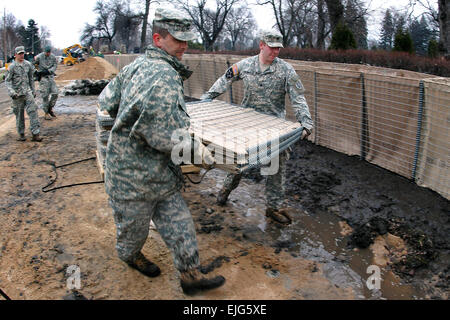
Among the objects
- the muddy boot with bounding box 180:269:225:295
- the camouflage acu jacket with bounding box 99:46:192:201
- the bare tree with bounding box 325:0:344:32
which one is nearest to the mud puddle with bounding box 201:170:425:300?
the muddy boot with bounding box 180:269:225:295

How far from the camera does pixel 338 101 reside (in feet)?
21.1

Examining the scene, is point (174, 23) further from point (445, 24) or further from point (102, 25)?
point (102, 25)

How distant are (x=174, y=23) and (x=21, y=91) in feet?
21.5

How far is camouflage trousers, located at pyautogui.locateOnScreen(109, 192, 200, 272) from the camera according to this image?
2891 mm

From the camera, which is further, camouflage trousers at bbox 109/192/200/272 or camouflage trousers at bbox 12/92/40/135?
camouflage trousers at bbox 12/92/40/135

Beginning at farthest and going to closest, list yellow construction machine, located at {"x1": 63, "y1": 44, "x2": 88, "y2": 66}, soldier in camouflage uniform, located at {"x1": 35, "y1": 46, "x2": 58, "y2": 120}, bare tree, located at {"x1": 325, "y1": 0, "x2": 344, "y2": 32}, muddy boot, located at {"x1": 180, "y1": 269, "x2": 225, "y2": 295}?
yellow construction machine, located at {"x1": 63, "y1": 44, "x2": 88, "y2": 66} < bare tree, located at {"x1": 325, "y1": 0, "x2": 344, "y2": 32} < soldier in camouflage uniform, located at {"x1": 35, "y1": 46, "x2": 58, "y2": 120} < muddy boot, located at {"x1": 180, "y1": 269, "x2": 225, "y2": 295}

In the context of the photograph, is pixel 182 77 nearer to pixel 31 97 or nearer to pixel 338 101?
pixel 338 101

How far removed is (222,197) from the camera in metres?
4.93

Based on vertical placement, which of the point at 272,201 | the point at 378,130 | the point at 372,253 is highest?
the point at 378,130

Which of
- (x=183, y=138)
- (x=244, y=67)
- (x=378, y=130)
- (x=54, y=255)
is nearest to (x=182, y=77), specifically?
(x=183, y=138)

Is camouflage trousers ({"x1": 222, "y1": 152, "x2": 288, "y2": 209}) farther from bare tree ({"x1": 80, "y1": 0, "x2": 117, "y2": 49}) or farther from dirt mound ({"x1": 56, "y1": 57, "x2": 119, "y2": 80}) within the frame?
bare tree ({"x1": 80, "y1": 0, "x2": 117, "y2": 49})

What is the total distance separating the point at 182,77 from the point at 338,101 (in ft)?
13.7

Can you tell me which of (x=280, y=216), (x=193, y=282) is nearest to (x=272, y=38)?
(x=280, y=216)

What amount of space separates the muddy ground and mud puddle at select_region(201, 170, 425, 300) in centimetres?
1
